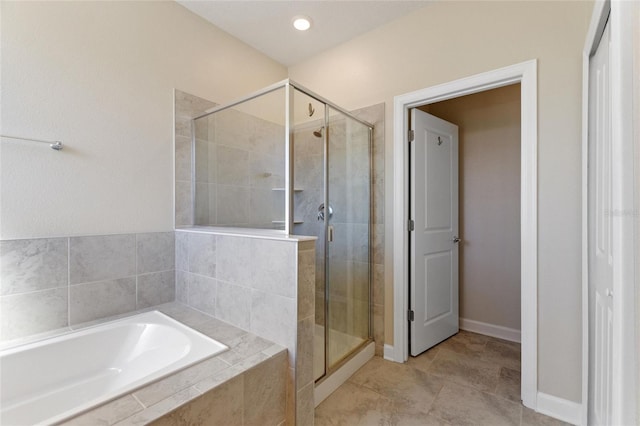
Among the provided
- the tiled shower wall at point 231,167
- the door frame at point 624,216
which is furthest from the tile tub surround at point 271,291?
the door frame at point 624,216

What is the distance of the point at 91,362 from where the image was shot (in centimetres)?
149

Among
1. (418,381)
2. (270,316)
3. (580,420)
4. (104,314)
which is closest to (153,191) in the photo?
(104,314)

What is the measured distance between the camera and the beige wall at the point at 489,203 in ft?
8.68

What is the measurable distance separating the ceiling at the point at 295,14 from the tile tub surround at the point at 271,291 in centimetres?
168

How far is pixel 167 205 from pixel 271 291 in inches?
43.5

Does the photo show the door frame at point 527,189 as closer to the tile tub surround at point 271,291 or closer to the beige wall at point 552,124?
the beige wall at point 552,124

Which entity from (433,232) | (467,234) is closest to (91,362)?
(433,232)

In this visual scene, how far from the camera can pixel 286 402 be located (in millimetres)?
1391

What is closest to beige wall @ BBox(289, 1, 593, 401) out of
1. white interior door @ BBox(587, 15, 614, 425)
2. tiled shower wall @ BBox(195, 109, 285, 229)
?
white interior door @ BBox(587, 15, 614, 425)

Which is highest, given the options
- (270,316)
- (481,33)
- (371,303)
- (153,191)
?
(481,33)

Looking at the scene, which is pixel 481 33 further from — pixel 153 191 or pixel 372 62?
pixel 153 191

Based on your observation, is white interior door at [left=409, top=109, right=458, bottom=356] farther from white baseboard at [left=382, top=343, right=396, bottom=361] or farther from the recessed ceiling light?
the recessed ceiling light

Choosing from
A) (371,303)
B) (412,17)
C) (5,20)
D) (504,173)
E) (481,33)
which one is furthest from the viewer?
(504,173)

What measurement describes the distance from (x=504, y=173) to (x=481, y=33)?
52.7 inches
